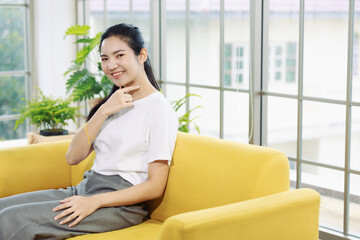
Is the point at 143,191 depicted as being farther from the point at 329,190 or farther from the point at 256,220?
the point at 329,190

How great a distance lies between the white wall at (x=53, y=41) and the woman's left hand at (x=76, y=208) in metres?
3.00

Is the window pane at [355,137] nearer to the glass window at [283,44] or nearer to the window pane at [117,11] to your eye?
the glass window at [283,44]

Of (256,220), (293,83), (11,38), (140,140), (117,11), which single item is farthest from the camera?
(11,38)

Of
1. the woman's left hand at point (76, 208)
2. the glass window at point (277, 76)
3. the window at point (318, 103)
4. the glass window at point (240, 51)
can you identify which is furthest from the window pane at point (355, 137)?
the woman's left hand at point (76, 208)

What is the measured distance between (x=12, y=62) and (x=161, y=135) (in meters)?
3.44

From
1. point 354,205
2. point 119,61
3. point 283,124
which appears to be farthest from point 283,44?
point 119,61

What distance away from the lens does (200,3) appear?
3.78 m

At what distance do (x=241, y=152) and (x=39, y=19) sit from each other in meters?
3.43

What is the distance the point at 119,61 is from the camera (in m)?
2.43

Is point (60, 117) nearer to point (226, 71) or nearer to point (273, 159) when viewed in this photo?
point (226, 71)

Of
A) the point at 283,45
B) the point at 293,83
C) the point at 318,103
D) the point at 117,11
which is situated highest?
the point at 117,11

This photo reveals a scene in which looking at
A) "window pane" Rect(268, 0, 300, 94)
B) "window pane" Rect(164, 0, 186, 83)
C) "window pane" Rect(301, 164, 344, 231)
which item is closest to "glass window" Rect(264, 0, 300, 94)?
"window pane" Rect(268, 0, 300, 94)

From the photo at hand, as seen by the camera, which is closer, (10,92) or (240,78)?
(240,78)

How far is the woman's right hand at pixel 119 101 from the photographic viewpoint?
2420 mm
